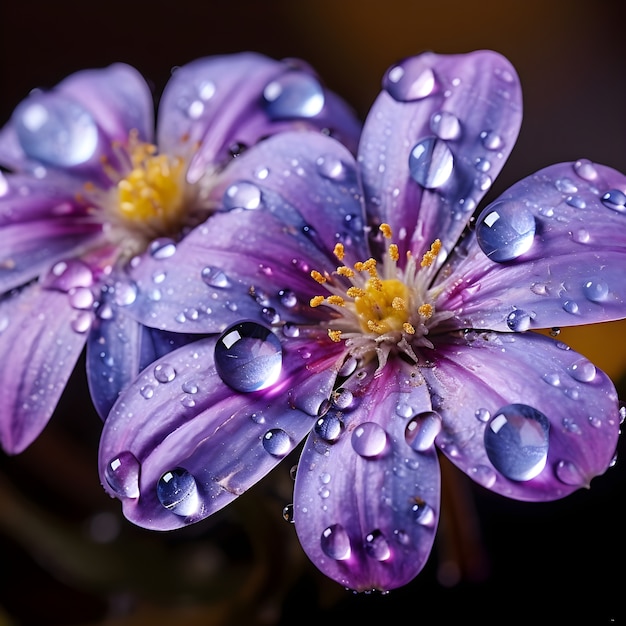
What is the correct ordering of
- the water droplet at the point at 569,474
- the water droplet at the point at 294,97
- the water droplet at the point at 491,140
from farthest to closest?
the water droplet at the point at 294,97, the water droplet at the point at 491,140, the water droplet at the point at 569,474

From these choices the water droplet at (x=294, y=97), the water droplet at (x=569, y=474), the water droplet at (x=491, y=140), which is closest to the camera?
the water droplet at (x=569, y=474)

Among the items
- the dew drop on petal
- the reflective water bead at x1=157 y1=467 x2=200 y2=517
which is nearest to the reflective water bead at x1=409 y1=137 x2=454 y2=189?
the dew drop on petal

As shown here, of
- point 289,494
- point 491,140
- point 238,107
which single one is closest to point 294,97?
point 238,107

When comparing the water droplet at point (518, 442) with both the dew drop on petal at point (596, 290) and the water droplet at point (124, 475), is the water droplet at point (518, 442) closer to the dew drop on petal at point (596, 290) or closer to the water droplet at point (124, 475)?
the dew drop on petal at point (596, 290)

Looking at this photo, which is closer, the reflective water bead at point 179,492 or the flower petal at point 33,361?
the reflective water bead at point 179,492

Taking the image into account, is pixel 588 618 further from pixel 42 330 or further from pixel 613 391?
pixel 42 330

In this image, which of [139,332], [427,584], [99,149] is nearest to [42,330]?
[139,332]

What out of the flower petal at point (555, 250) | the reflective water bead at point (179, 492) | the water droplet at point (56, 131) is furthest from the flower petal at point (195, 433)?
the water droplet at point (56, 131)
